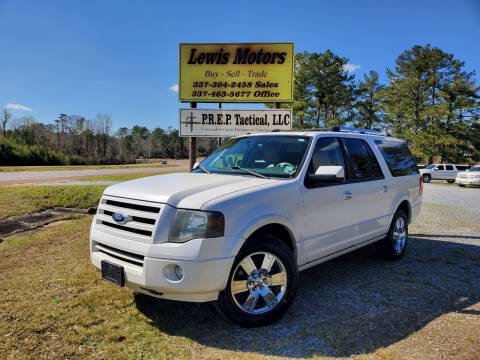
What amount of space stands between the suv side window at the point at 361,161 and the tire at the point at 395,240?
36.4 inches

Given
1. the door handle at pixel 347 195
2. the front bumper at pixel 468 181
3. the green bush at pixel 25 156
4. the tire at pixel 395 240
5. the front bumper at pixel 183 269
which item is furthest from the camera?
the green bush at pixel 25 156

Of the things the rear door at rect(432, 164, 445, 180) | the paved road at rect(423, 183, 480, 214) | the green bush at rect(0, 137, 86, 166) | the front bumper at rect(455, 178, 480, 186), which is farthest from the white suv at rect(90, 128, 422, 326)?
the green bush at rect(0, 137, 86, 166)

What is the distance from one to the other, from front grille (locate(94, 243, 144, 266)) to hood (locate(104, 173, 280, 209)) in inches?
19.3

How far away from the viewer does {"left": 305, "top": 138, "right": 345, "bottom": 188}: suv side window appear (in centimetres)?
365

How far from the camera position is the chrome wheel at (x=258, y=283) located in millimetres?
2902

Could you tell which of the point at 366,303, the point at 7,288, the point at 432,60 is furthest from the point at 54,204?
the point at 432,60

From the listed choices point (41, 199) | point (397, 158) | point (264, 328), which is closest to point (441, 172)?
point (397, 158)

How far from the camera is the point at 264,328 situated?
3.05m

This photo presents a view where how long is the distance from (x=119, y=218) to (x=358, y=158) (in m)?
3.09

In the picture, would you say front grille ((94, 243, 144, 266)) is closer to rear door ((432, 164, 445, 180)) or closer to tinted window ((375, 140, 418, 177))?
tinted window ((375, 140, 418, 177))

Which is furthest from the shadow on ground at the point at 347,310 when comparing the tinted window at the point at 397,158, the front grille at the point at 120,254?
the tinted window at the point at 397,158

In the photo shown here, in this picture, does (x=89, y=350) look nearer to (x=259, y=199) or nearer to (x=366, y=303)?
(x=259, y=199)

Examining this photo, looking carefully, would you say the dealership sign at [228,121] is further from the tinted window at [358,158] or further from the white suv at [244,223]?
the white suv at [244,223]

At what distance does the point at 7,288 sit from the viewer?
152 inches
